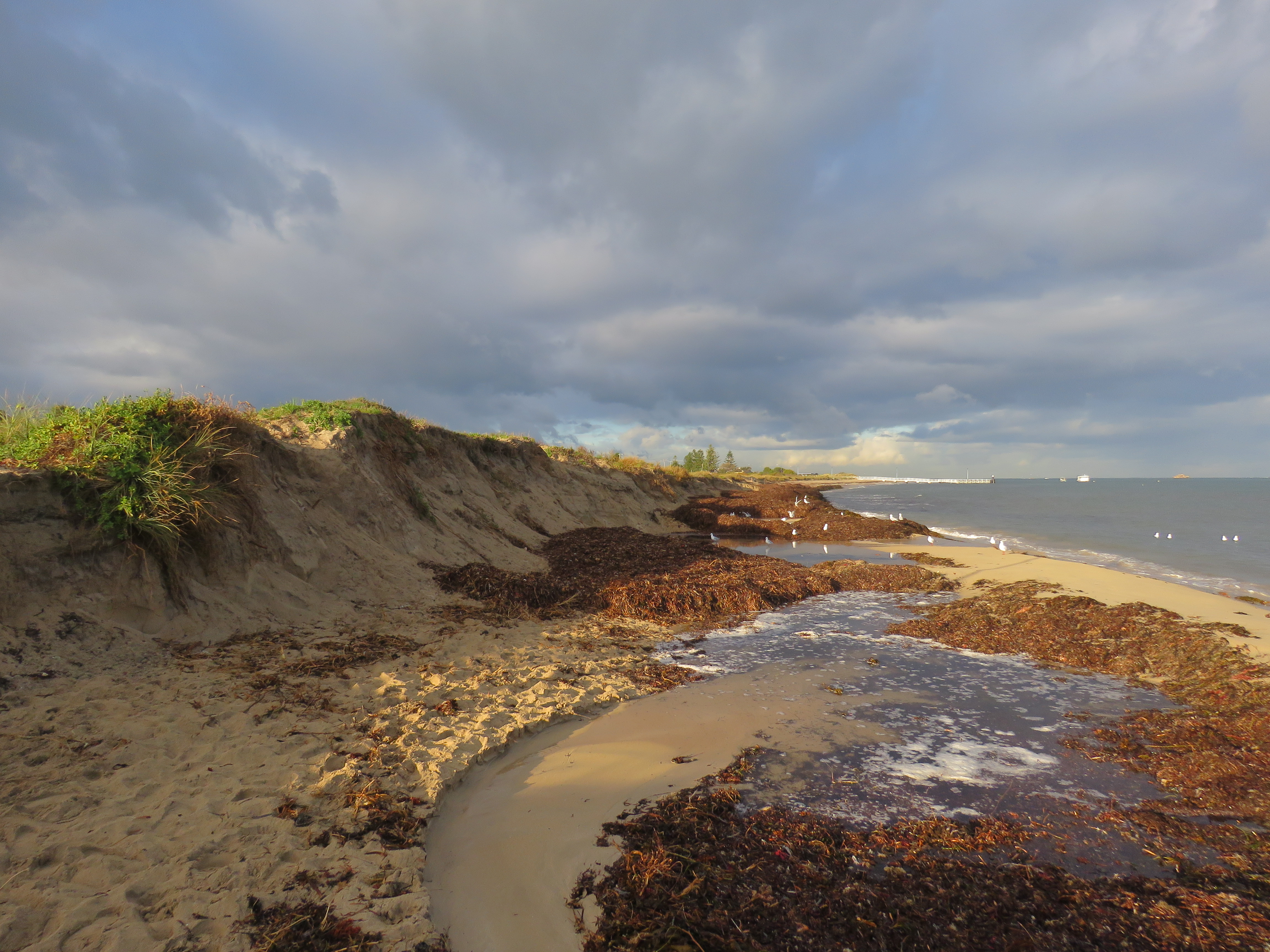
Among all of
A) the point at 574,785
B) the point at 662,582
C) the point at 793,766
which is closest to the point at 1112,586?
the point at 662,582

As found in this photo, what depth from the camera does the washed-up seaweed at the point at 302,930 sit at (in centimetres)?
270

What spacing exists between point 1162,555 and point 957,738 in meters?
21.4

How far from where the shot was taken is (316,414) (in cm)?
1271

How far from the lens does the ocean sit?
671 inches

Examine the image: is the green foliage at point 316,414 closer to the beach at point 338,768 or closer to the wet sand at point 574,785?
the beach at point 338,768

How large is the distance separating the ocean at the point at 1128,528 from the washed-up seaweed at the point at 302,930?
19.3 meters

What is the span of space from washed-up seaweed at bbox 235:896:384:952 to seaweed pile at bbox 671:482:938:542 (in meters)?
24.4

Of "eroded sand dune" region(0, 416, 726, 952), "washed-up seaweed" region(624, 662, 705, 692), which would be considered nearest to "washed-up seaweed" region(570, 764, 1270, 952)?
"eroded sand dune" region(0, 416, 726, 952)

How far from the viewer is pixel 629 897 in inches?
130

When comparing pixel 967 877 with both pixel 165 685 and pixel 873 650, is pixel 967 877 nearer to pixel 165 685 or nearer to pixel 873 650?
pixel 873 650

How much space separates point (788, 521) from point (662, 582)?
68.2ft

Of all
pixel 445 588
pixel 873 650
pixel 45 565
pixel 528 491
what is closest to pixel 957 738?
pixel 873 650

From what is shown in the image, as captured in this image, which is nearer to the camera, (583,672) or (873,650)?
(583,672)

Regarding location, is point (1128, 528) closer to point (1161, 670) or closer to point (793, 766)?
point (1161, 670)
